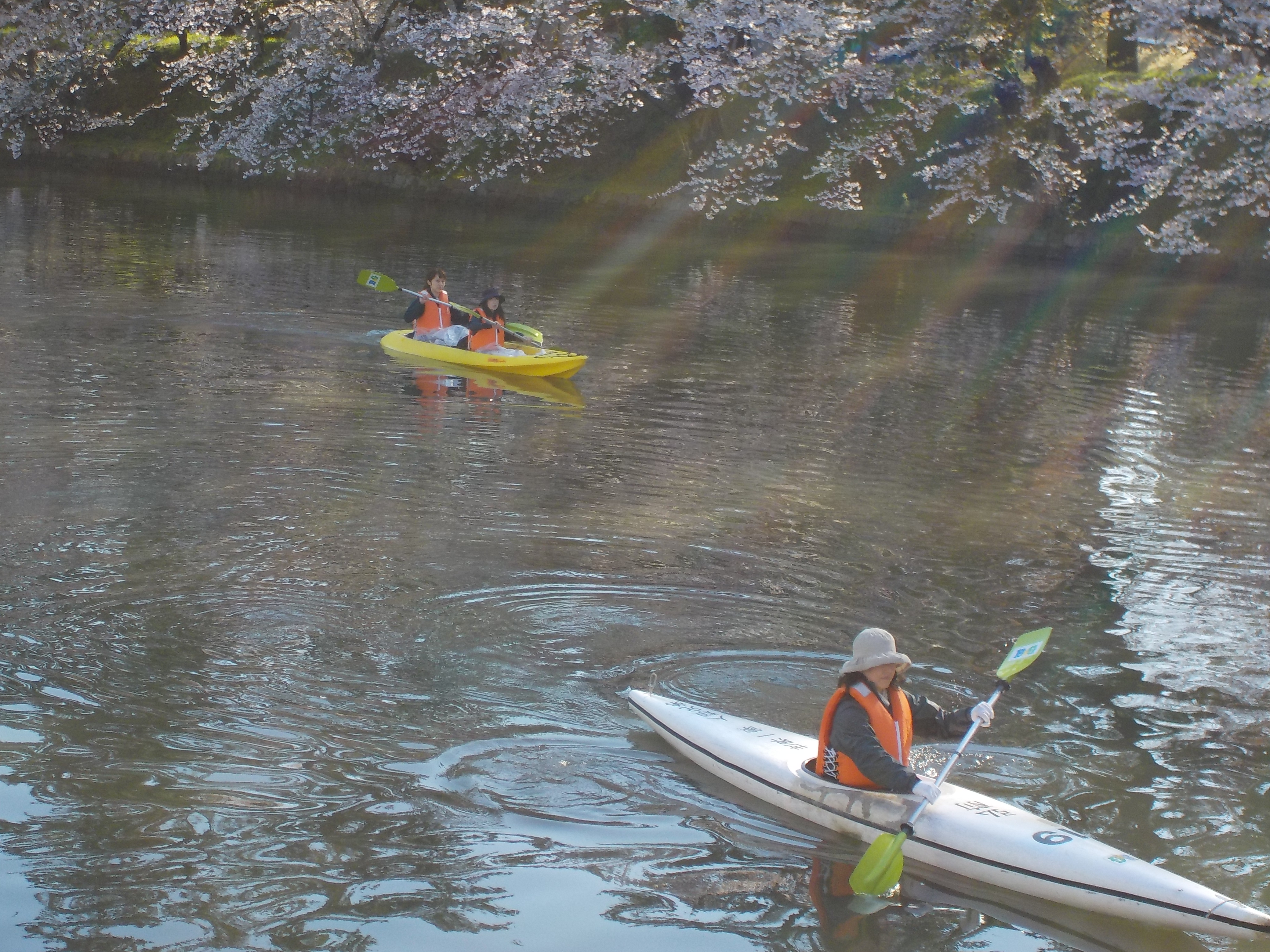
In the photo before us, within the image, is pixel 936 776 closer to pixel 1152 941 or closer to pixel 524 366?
pixel 1152 941

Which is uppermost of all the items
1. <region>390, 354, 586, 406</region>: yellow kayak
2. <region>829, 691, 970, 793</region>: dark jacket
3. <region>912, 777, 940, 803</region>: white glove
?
<region>390, 354, 586, 406</region>: yellow kayak

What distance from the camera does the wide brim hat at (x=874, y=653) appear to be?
5664mm

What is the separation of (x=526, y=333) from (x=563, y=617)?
25.4 feet

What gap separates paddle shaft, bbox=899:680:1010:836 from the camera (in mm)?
5547

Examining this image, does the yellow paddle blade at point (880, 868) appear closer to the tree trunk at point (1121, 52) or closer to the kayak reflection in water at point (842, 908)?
the kayak reflection in water at point (842, 908)

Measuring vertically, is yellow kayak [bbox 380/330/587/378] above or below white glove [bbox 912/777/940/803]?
above

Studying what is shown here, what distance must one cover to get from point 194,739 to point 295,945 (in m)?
1.63

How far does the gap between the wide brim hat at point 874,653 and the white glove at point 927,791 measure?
1.54ft

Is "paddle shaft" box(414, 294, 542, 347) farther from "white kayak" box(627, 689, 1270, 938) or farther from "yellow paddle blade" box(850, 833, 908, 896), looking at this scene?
"yellow paddle blade" box(850, 833, 908, 896)

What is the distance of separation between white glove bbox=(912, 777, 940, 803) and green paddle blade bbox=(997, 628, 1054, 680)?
0.83 metres

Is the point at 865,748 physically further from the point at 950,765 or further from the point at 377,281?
the point at 377,281

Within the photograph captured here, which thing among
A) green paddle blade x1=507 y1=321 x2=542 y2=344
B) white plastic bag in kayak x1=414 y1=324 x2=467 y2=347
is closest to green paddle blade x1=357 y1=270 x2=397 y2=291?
white plastic bag in kayak x1=414 y1=324 x2=467 y2=347

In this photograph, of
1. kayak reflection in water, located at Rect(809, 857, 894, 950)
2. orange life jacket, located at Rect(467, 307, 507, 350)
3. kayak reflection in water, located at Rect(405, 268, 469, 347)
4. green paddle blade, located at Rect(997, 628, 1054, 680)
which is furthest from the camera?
kayak reflection in water, located at Rect(405, 268, 469, 347)

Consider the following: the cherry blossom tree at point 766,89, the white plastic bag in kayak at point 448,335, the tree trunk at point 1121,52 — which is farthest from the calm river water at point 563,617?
the tree trunk at point 1121,52
